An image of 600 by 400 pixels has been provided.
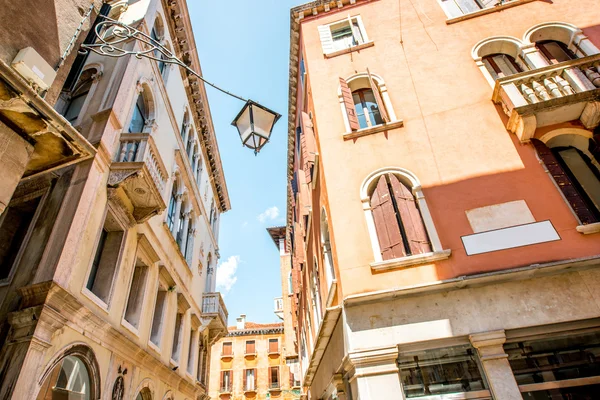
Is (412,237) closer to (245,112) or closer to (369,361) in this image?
(369,361)

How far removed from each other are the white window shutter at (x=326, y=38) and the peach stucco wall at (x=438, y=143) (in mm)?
297

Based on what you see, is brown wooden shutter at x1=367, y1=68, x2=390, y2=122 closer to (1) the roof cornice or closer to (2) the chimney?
(1) the roof cornice

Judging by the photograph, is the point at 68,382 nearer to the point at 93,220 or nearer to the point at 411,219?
the point at 93,220

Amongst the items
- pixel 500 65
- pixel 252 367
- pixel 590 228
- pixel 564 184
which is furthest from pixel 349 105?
pixel 252 367

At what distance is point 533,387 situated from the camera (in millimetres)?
5000

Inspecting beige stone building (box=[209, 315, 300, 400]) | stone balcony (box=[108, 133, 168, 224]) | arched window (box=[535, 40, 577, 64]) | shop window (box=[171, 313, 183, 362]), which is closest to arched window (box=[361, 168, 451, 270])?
stone balcony (box=[108, 133, 168, 224])

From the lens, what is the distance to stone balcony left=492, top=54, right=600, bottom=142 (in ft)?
21.9

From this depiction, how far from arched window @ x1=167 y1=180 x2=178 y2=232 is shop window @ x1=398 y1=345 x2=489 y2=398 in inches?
357

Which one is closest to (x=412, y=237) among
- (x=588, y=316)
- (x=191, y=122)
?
(x=588, y=316)

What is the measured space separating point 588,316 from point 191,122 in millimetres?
15704

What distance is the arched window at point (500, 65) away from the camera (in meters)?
8.80

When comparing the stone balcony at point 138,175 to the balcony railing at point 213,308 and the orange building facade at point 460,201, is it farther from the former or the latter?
the balcony railing at point 213,308

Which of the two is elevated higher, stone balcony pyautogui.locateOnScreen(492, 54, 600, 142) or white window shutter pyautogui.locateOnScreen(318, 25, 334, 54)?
white window shutter pyautogui.locateOnScreen(318, 25, 334, 54)

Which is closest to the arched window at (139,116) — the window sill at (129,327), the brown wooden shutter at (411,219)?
the window sill at (129,327)
